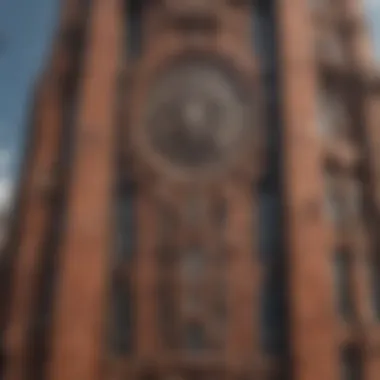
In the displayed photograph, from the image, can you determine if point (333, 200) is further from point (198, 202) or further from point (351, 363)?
point (351, 363)

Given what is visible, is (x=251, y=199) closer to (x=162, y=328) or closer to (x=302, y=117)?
(x=302, y=117)

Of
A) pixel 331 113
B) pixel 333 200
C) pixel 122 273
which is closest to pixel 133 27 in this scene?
pixel 331 113

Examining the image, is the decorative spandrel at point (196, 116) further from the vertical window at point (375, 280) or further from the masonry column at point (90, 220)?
the vertical window at point (375, 280)

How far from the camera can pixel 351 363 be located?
1557 cm

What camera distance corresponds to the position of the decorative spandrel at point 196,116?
16812 millimetres

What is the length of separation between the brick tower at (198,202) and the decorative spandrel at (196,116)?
0.03 meters

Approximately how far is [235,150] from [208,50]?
8.87 ft

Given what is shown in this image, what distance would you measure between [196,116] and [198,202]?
2133 mm

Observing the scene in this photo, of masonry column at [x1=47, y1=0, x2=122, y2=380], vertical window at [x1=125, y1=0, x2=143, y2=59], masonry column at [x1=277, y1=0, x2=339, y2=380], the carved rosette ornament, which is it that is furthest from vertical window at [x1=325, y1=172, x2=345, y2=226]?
vertical window at [x1=125, y1=0, x2=143, y2=59]

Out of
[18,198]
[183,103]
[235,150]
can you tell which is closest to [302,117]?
[235,150]

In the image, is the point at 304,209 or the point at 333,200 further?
the point at 333,200

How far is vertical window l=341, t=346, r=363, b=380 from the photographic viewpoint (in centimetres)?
1544

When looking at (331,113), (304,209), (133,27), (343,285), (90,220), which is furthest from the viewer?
(133,27)

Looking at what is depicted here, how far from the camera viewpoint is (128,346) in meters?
15.4
